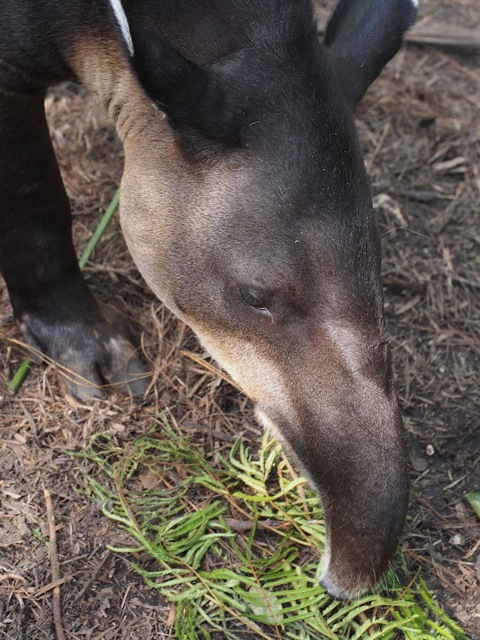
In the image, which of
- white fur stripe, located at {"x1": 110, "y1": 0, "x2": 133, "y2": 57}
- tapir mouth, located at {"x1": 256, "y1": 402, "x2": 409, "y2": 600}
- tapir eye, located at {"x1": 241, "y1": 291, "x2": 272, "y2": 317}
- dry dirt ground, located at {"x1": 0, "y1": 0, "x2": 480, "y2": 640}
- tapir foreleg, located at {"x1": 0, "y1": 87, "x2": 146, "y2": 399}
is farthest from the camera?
tapir foreleg, located at {"x1": 0, "y1": 87, "x2": 146, "y2": 399}

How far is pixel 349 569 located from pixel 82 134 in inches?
145

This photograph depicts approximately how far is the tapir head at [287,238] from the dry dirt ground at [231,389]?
84 centimetres

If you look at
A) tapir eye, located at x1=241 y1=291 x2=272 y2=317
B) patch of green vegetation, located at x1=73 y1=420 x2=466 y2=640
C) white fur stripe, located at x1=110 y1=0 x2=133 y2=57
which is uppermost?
white fur stripe, located at x1=110 y1=0 x2=133 y2=57

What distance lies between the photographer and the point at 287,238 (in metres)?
3.27

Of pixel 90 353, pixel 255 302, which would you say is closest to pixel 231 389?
pixel 90 353

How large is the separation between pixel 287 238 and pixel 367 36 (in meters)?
1.09

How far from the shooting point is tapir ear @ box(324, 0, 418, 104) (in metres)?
3.75

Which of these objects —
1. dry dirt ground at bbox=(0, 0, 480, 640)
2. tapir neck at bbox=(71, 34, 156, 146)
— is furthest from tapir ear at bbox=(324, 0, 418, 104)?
tapir neck at bbox=(71, 34, 156, 146)

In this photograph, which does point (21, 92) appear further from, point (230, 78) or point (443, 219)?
point (443, 219)

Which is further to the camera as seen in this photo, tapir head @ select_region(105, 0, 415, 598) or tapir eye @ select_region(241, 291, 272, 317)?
tapir eye @ select_region(241, 291, 272, 317)

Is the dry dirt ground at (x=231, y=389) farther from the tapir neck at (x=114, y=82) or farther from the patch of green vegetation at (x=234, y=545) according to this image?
the tapir neck at (x=114, y=82)

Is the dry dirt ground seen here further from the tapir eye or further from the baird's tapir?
the tapir eye

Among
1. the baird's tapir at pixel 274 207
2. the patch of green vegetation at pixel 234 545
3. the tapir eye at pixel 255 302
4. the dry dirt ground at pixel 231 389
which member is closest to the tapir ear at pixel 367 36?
the baird's tapir at pixel 274 207

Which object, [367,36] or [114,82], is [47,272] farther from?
[367,36]
